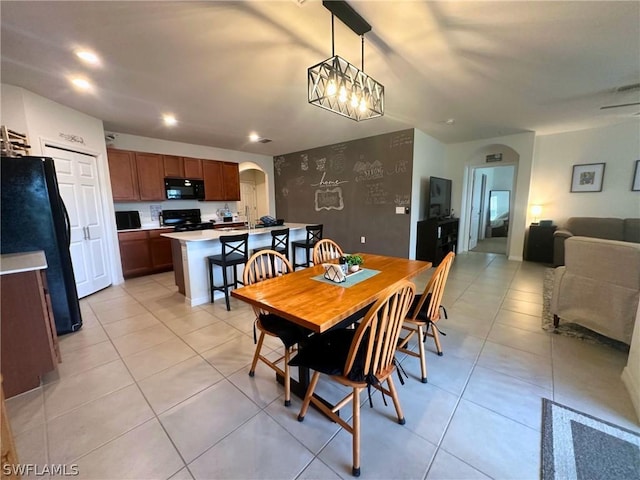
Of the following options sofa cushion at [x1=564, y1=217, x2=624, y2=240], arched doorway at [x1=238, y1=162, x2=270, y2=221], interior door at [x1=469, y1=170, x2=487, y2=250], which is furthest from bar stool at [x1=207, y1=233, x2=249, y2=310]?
sofa cushion at [x1=564, y1=217, x2=624, y2=240]

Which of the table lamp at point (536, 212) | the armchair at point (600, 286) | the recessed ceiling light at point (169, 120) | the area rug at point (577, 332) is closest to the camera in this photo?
the armchair at point (600, 286)

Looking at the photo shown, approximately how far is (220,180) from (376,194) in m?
3.40

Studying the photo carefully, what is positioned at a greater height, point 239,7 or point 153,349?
point 239,7

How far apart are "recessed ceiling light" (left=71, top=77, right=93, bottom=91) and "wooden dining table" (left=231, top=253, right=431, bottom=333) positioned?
282cm

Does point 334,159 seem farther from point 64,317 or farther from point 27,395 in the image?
point 27,395

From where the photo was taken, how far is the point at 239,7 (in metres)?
1.66

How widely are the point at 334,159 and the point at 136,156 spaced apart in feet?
12.1

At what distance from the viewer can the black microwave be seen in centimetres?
486

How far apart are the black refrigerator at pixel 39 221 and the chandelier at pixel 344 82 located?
2539 millimetres

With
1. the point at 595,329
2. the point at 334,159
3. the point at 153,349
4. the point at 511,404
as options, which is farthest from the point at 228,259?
the point at 595,329

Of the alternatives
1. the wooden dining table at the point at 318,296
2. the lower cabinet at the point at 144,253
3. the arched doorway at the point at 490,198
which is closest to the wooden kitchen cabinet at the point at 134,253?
the lower cabinet at the point at 144,253

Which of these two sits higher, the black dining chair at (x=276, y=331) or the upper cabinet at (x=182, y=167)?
the upper cabinet at (x=182, y=167)

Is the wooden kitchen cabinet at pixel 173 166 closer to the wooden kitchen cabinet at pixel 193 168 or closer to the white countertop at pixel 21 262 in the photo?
the wooden kitchen cabinet at pixel 193 168

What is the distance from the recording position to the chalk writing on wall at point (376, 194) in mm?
4883
